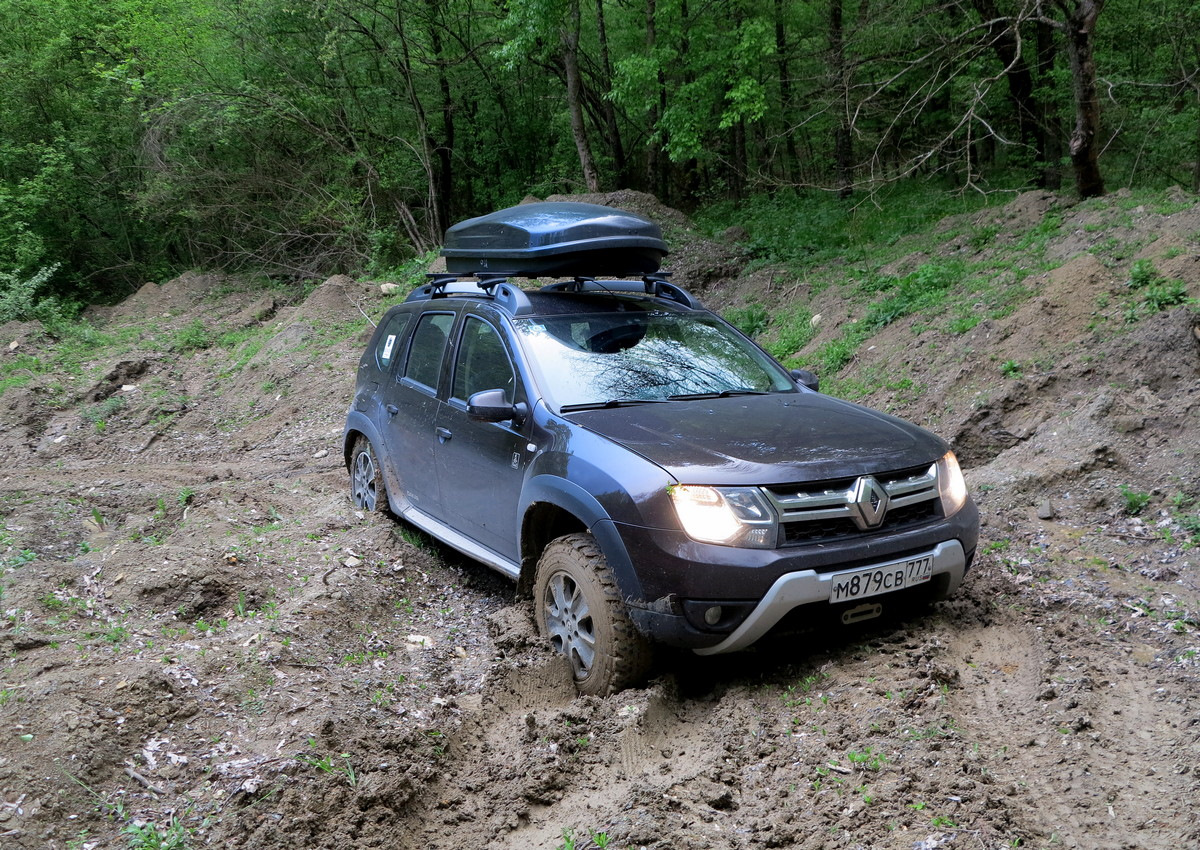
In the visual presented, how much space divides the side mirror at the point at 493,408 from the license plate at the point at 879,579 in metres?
1.77

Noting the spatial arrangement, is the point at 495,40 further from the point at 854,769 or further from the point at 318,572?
the point at 854,769

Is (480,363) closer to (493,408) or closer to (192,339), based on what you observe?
(493,408)

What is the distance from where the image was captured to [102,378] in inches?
539

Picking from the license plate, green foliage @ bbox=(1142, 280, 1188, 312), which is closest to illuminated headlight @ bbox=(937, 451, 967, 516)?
the license plate

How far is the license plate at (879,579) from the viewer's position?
3.59 meters

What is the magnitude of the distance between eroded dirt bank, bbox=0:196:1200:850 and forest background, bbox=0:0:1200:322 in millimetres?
8874

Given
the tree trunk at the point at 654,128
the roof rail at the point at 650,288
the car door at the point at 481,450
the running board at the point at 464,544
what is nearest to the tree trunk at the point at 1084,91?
the tree trunk at the point at 654,128

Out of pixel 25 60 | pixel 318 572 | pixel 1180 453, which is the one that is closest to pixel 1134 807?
Result: pixel 1180 453

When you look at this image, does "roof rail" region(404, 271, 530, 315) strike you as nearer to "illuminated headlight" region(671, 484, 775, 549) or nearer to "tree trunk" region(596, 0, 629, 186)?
"illuminated headlight" region(671, 484, 775, 549)

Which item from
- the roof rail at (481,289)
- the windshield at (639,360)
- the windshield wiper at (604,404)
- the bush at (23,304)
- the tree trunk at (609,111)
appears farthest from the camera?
the tree trunk at (609,111)

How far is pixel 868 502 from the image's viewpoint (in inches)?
146

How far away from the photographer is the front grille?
3611mm

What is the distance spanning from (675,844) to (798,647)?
1.39m

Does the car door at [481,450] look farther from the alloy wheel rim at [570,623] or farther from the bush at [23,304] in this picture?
the bush at [23,304]
